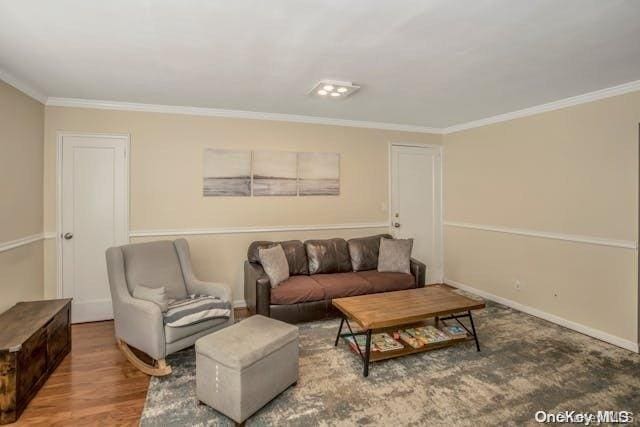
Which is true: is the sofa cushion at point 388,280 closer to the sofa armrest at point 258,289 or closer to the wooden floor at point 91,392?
the sofa armrest at point 258,289

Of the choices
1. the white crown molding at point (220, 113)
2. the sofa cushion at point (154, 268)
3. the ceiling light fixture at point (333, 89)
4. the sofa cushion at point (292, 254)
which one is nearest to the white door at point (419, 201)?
the white crown molding at point (220, 113)

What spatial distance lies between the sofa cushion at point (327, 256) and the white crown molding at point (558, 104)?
7.93 feet

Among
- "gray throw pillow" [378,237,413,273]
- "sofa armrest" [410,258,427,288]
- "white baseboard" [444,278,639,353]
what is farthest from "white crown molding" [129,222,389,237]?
"white baseboard" [444,278,639,353]

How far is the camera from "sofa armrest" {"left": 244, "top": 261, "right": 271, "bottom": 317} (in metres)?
3.43

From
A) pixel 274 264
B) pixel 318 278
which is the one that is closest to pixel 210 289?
pixel 274 264

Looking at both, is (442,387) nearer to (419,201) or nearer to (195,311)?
(195,311)

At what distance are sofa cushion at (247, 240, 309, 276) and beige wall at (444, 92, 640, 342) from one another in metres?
2.41

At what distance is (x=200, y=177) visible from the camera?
13.4 ft

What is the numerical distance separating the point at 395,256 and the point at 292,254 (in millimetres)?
1236

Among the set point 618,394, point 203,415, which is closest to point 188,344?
point 203,415

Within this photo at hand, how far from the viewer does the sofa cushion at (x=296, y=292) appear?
3.49m

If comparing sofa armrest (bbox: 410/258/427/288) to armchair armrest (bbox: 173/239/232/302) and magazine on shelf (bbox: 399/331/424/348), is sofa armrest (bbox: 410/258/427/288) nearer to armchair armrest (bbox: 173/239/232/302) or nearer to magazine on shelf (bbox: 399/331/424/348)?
magazine on shelf (bbox: 399/331/424/348)

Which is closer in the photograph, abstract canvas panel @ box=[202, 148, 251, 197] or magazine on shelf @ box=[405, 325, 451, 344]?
magazine on shelf @ box=[405, 325, 451, 344]

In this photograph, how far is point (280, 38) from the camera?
2260 mm
